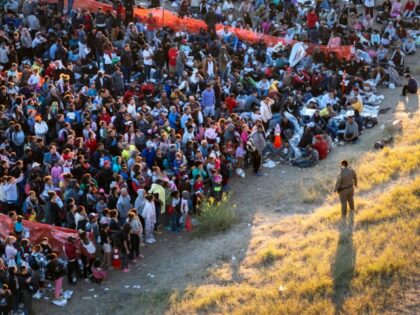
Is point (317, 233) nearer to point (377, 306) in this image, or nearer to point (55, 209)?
point (377, 306)

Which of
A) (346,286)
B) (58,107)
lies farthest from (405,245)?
(58,107)

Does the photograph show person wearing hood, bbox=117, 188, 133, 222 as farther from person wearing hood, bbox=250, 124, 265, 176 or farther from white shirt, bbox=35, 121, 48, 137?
person wearing hood, bbox=250, 124, 265, 176

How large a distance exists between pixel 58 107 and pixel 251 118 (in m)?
5.40

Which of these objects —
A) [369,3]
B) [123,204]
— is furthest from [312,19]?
[123,204]

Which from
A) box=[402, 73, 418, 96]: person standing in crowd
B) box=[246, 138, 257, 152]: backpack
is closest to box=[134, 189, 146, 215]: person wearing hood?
box=[246, 138, 257, 152]: backpack

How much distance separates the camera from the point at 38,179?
19500 millimetres

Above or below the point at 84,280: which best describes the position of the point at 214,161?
above

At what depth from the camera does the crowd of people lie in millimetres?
18719

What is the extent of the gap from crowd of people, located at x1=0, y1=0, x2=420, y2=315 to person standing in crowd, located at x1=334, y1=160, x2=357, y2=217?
330 cm

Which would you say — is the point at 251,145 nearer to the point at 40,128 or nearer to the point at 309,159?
the point at 309,159

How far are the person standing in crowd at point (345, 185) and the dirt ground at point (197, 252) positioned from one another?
155 cm

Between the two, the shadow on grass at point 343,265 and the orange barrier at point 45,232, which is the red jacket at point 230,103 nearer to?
the shadow on grass at point 343,265

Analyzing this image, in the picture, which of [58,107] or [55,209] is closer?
[55,209]

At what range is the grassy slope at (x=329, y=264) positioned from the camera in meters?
16.2
